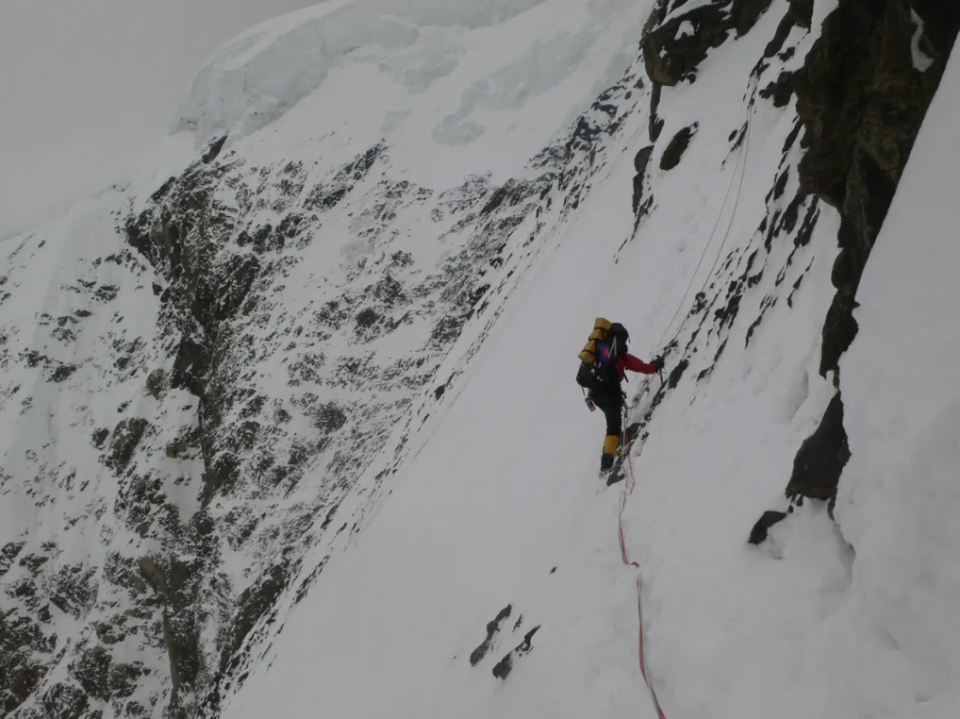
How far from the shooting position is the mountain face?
214 inches

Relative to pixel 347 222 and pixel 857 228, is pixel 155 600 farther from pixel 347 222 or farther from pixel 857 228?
pixel 857 228

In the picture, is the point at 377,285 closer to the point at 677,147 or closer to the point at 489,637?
the point at 677,147

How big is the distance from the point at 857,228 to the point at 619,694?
11.2 ft

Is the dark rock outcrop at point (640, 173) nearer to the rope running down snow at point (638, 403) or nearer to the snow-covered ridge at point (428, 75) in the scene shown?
the rope running down snow at point (638, 403)

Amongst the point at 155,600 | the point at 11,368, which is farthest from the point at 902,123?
the point at 11,368

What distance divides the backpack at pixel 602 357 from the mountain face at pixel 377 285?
68 cm

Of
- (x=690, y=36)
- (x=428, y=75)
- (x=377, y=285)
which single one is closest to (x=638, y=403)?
(x=690, y=36)

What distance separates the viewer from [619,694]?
15.6ft

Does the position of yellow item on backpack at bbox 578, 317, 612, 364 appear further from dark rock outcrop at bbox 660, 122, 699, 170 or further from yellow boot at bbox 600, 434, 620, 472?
dark rock outcrop at bbox 660, 122, 699, 170

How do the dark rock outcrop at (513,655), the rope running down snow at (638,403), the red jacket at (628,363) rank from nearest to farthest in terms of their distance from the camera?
the rope running down snow at (638,403) < the dark rock outcrop at (513,655) < the red jacket at (628,363)

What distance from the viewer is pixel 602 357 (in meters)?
7.50

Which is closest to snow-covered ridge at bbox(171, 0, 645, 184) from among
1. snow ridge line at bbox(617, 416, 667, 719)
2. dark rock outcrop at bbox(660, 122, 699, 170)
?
dark rock outcrop at bbox(660, 122, 699, 170)

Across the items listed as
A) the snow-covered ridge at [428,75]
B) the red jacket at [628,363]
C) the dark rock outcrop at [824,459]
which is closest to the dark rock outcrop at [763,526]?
the dark rock outcrop at [824,459]

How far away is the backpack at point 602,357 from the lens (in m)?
7.46
